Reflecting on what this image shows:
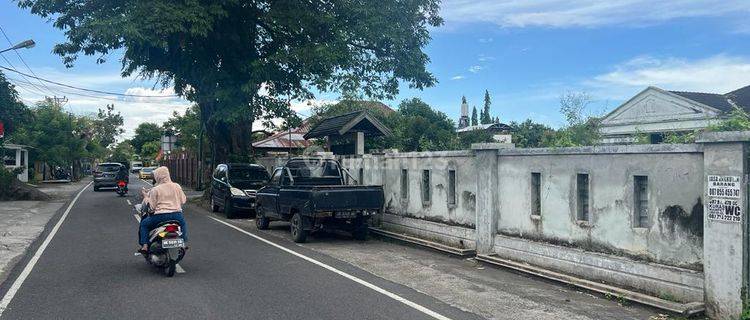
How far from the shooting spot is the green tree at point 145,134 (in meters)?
107

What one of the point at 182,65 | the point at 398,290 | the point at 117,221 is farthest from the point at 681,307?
the point at 182,65

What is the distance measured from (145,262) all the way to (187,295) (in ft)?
9.47

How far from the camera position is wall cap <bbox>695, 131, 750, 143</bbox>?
635 cm

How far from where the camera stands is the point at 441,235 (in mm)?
11906

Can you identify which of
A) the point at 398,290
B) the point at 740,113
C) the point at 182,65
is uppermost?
the point at 182,65

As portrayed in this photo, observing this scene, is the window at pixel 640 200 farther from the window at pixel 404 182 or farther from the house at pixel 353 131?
the house at pixel 353 131

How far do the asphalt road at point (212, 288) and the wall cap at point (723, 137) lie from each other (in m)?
3.52

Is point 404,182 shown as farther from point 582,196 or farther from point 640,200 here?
point 640,200

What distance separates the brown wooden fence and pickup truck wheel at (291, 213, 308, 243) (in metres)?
23.5

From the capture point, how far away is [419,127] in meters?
38.5

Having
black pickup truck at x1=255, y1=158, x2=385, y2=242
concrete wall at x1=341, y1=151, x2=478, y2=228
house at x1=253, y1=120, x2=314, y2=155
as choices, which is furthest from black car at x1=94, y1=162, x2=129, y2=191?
concrete wall at x1=341, y1=151, x2=478, y2=228

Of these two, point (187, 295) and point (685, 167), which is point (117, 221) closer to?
point (187, 295)

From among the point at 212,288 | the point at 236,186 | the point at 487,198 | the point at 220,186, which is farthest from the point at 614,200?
the point at 220,186

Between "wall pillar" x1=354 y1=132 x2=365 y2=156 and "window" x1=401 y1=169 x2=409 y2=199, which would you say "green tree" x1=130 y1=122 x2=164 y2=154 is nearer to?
"wall pillar" x1=354 y1=132 x2=365 y2=156
